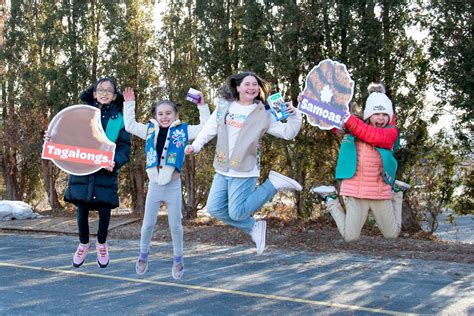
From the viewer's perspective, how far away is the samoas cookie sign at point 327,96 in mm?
5340

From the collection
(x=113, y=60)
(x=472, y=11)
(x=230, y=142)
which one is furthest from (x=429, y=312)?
(x=113, y=60)

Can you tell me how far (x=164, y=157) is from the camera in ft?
16.8

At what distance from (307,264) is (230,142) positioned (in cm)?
398

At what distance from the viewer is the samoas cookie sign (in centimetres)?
534

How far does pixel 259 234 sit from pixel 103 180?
1.50m

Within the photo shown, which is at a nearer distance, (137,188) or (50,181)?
(137,188)

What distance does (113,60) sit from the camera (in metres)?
13.4

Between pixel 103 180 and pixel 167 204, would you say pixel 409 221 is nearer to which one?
pixel 167 204

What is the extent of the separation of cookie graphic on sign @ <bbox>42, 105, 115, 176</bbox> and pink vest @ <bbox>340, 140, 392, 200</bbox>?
2282 mm

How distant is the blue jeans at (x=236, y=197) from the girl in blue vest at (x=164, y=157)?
352mm

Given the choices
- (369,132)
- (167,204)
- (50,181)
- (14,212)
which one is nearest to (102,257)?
(167,204)

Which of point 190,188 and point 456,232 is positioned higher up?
point 190,188

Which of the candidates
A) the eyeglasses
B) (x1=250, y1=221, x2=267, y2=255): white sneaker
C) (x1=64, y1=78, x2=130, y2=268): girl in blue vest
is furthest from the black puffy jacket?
(x1=250, y1=221, x2=267, y2=255): white sneaker

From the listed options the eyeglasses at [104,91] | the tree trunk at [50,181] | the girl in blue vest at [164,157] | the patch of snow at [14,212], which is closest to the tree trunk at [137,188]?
the patch of snow at [14,212]
